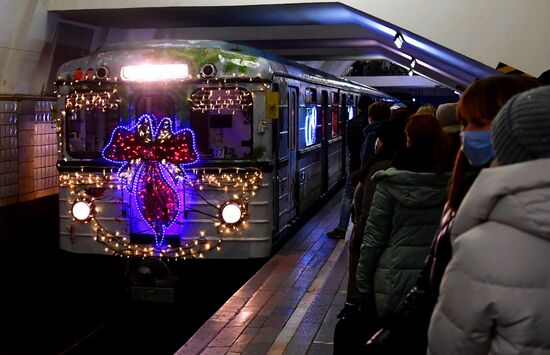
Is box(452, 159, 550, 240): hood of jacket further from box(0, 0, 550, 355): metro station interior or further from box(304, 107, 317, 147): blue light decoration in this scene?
box(304, 107, 317, 147): blue light decoration

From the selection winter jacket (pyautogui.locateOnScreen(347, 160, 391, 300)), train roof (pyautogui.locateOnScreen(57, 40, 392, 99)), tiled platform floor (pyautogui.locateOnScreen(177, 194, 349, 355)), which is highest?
train roof (pyautogui.locateOnScreen(57, 40, 392, 99))

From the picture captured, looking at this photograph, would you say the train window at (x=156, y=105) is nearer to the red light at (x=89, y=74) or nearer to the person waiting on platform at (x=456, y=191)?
the red light at (x=89, y=74)

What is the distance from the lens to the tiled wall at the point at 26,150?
45.5 feet

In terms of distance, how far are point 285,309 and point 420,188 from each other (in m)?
3.54

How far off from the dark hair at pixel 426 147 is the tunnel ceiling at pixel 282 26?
7.80 meters

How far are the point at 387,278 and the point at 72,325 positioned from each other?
5.21 meters

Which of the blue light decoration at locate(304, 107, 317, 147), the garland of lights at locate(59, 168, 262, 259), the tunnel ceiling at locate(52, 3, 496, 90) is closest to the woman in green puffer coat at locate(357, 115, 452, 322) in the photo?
the garland of lights at locate(59, 168, 262, 259)

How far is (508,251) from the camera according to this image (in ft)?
7.41

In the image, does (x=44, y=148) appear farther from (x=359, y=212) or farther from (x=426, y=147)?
Result: (x=426, y=147)

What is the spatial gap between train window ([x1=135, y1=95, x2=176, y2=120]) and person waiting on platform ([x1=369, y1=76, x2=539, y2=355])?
5746mm

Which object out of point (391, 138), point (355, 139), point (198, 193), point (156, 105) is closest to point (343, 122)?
point (355, 139)

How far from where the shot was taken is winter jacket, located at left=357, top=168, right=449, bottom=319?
3.91m

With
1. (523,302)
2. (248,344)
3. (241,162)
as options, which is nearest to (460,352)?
(523,302)

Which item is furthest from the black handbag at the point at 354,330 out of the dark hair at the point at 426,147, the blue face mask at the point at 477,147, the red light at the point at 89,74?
the red light at the point at 89,74
